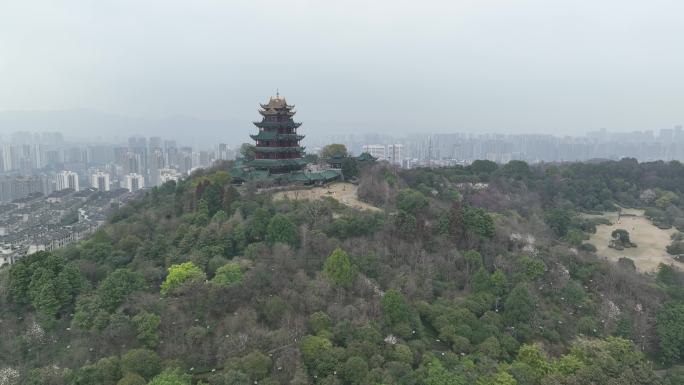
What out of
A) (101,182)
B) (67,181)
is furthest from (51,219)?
(67,181)

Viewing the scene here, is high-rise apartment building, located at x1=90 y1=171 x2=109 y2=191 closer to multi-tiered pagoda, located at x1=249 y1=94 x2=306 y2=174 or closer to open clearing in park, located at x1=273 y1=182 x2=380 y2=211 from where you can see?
multi-tiered pagoda, located at x1=249 y1=94 x2=306 y2=174

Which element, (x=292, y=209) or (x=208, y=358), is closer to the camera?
(x=208, y=358)

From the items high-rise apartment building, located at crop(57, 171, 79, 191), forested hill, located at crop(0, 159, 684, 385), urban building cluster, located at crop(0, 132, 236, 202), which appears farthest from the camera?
high-rise apartment building, located at crop(57, 171, 79, 191)

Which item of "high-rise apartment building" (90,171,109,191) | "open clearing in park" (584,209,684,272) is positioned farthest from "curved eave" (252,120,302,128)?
"high-rise apartment building" (90,171,109,191)

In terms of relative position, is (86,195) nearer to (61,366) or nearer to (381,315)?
(61,366)

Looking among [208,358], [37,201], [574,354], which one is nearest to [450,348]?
[574,354]

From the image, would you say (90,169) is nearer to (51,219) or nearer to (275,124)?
(51,219)
